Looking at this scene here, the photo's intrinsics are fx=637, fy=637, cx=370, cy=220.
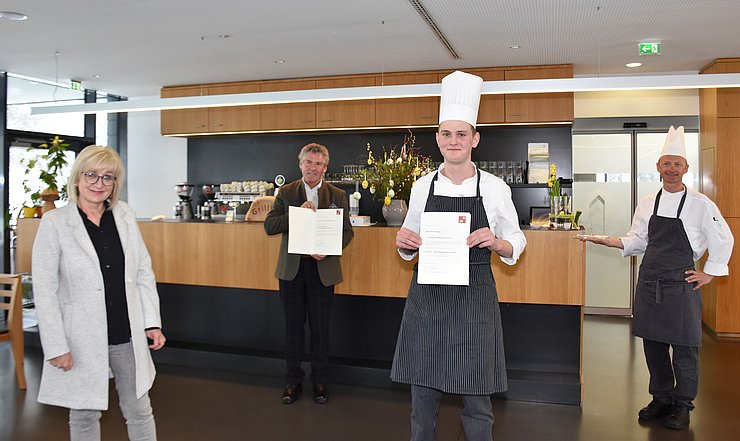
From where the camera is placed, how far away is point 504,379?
8.57 ft

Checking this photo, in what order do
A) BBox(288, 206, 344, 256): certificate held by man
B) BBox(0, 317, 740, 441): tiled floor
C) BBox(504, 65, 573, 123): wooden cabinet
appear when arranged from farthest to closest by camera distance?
BBox(504, 65, 573, 123): wooden cabinet, BBox(288, 206, 344, 256): certificate held by man, BBox(0, 317, 740, 441): tiled floor

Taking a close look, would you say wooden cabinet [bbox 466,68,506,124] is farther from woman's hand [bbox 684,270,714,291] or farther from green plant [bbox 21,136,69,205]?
green plant [bbox 21,136,69,205]

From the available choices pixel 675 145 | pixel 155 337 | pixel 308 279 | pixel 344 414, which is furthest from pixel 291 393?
pixel 675 145

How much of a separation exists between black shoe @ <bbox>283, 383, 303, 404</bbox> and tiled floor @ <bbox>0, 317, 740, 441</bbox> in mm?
51

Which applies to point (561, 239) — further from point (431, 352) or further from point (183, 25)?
point (183, 25)

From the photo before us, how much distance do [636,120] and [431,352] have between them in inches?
253

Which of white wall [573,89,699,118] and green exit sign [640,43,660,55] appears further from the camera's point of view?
white wall [573,89,699,118]

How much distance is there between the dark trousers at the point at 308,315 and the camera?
450 cm

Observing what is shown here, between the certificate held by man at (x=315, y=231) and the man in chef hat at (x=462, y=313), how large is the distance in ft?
5.60

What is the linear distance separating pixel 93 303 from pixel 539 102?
557 cm

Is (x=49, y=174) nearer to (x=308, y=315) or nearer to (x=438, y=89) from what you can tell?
(x=308, y=315)

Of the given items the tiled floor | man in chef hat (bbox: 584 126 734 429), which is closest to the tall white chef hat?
man in chef hat (bbox: 584 126 734 429)

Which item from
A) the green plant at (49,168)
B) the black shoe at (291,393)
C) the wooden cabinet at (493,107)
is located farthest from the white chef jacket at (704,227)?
the green plant at (49,168)

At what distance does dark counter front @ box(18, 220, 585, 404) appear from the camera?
4547 millimetres
